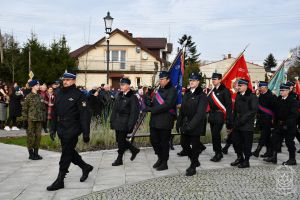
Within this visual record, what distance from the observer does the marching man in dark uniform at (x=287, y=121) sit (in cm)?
925

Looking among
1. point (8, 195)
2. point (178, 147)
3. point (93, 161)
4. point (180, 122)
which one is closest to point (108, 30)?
point (178, 147)

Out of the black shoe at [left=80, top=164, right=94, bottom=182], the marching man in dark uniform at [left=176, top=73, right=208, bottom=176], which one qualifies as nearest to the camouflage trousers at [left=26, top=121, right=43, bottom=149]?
the black shoe at [left=80, top=164, right=94, bottom=182]

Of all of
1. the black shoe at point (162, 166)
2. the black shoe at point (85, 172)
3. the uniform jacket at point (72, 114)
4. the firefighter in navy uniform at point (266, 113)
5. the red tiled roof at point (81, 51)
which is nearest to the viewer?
the uniform jacket at point (72, 114)

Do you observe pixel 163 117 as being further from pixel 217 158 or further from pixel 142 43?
pixel 142 43

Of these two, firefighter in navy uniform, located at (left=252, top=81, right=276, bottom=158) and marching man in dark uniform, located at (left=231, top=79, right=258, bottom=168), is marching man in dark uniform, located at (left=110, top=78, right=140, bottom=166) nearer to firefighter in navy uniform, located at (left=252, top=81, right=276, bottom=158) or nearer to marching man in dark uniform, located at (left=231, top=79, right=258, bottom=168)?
marching man in dark uniform, located at (left=231, top=79, right=258, bottom=168)

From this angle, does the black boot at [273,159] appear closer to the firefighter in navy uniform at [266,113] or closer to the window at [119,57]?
the firefighter in navy uniform at [266,113]

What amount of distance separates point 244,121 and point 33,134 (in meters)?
4.96

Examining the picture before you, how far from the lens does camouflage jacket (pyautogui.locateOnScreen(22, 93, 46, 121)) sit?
9.80m

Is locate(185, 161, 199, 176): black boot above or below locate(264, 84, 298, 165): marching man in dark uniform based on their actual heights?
A: below

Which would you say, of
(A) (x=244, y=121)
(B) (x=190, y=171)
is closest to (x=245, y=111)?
(A) (x=244, y=121)

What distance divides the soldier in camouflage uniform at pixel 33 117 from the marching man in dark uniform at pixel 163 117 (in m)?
2.89

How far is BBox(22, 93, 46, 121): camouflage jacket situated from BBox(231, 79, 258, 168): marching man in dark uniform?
458cm

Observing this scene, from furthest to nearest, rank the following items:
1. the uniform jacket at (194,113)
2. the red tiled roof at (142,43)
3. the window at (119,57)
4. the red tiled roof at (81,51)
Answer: the window at (119,57) → the red tiled roof at (142,43) → the red tiled roof at (81,51) → the uniform jacket at (194,113)

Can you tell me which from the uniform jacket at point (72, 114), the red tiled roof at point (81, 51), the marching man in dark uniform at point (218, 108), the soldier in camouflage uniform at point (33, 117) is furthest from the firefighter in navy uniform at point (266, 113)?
the red tiled roof at point (81, 51)
